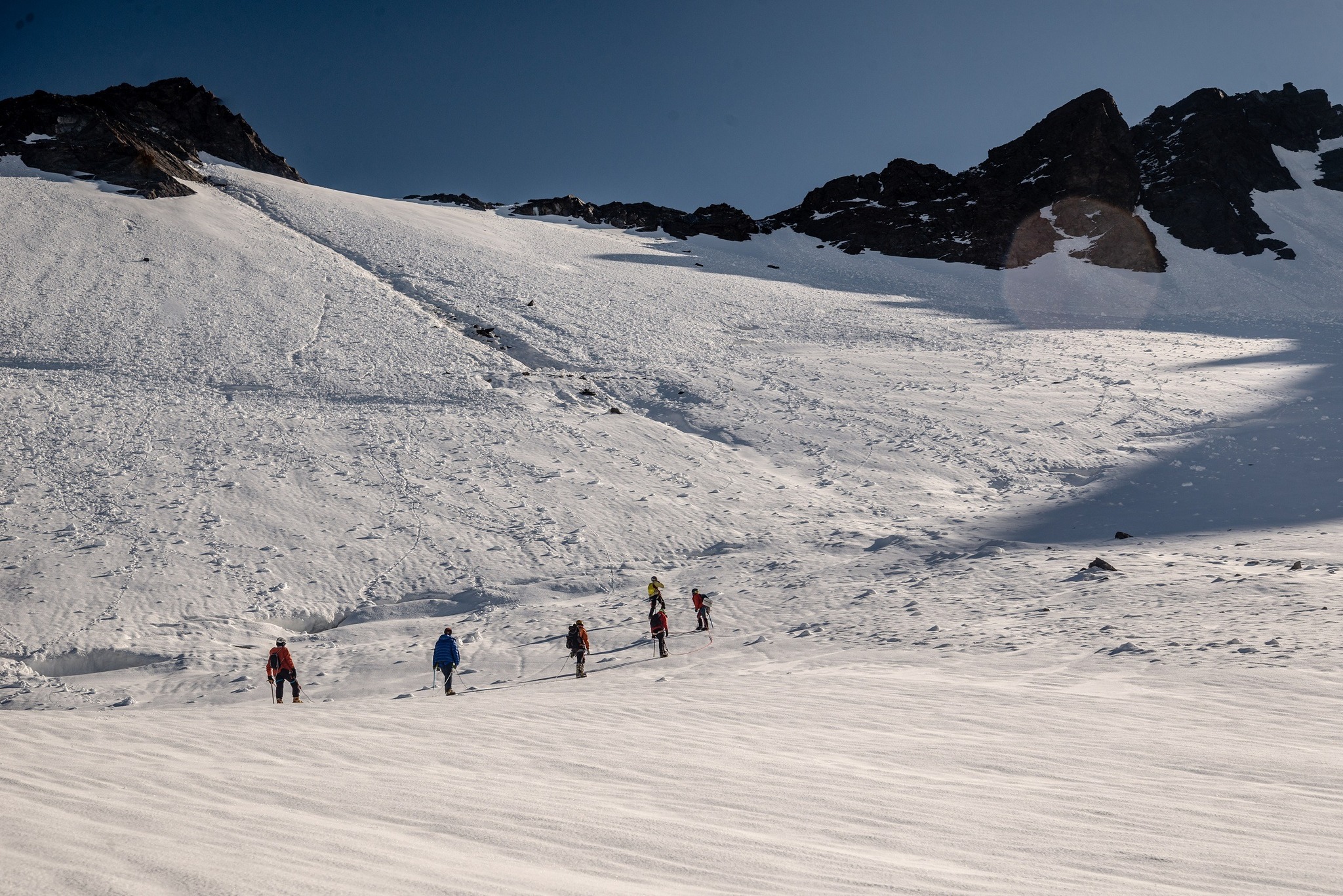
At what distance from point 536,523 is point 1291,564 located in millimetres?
15894

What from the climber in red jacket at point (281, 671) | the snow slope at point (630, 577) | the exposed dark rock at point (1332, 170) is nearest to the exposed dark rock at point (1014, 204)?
the snow slope at point (630, 577)

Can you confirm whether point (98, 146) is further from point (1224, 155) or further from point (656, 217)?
point (1224, 155)

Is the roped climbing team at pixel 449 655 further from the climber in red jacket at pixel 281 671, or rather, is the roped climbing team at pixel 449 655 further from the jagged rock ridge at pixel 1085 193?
the jagged rock ridge at pixel 1085 193

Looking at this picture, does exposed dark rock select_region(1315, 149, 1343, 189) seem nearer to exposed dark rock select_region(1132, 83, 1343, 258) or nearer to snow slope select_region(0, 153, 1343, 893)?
exposed dark rock select_region(1132, 83, 1343, 258)

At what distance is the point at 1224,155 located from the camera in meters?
83.6

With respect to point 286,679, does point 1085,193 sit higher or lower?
higher

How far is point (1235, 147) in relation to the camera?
85.6 metres

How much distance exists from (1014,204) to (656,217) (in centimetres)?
3479

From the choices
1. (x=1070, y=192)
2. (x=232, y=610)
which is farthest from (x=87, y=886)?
(x=1070, y=192)

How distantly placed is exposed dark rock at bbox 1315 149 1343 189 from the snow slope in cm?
6192

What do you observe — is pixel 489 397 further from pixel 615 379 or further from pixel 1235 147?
pixel 1235 147

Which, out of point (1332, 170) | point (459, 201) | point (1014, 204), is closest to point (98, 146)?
point (459, 201)

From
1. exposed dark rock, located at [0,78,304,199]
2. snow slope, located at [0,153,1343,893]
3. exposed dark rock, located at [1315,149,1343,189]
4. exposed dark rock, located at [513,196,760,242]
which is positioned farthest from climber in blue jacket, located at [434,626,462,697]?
exposed dark rock, located at [1315,149,1343,189]

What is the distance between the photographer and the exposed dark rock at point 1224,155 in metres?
73.3
